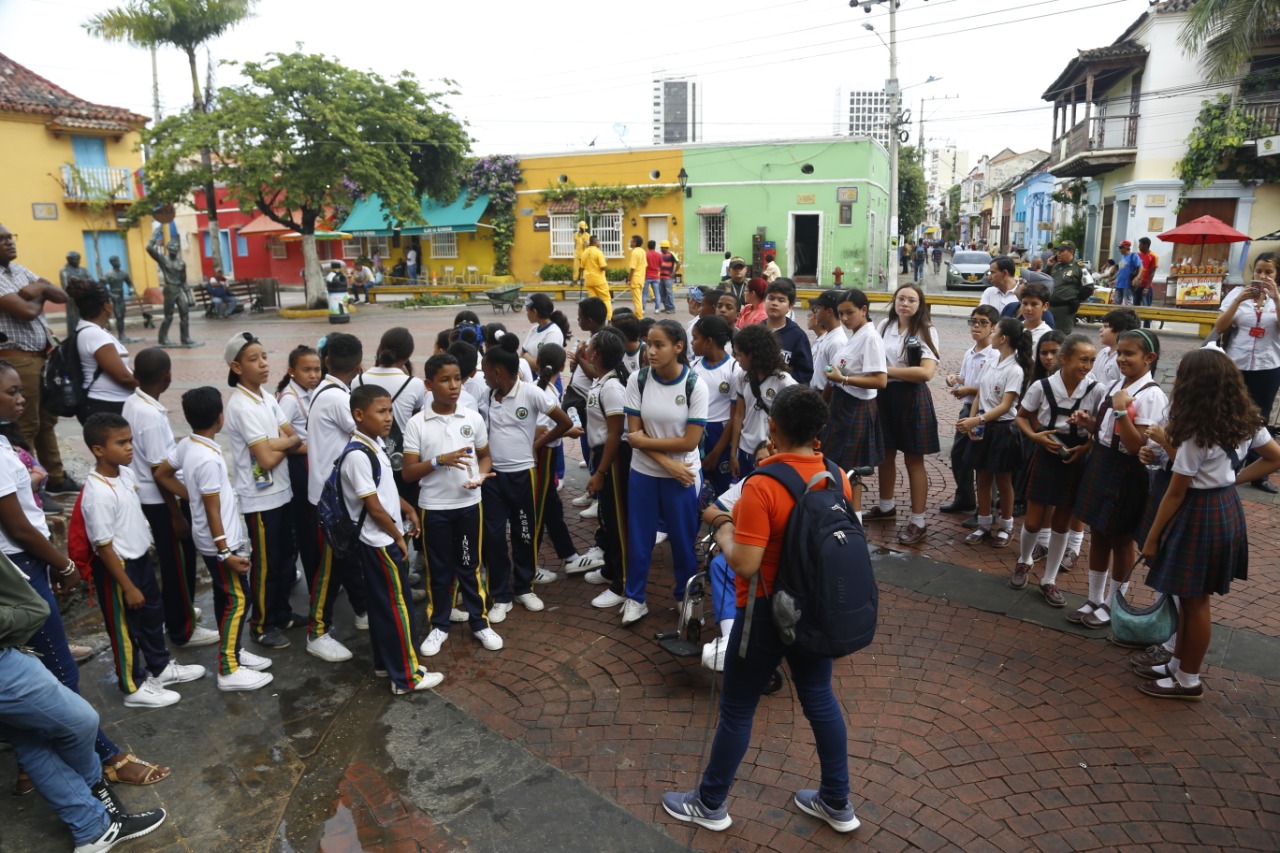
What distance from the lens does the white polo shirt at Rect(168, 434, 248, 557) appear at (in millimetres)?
4141

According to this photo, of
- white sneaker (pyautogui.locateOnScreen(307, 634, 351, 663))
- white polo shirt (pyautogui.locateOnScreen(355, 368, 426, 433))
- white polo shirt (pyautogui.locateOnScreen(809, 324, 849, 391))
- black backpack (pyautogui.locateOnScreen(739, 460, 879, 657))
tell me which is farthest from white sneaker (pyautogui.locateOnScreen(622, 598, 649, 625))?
white polo shirt (pyautogui.locateOnScreen(809, 324, 849, 391))

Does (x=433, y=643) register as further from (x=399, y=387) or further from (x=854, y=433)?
(x=854, y=433)

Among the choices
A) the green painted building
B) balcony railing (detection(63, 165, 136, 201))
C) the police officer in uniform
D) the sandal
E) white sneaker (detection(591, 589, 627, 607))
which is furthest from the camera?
the green painted building

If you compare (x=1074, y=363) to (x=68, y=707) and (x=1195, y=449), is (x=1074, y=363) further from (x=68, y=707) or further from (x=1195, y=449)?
(x=68, y=707)

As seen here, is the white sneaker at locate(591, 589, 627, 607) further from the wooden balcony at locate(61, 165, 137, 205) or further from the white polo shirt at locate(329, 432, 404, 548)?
the wooden balcony at locate(61, 165, 137, 205)

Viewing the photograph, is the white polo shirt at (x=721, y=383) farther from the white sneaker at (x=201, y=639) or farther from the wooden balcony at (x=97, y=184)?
the wooden balcony at (x=97, y=184)

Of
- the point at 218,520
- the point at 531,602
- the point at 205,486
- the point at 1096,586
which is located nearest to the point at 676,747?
the point at 531,602

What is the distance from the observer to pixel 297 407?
496 cm

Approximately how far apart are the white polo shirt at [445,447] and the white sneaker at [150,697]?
1.54 metres

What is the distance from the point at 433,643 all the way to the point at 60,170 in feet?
87.4

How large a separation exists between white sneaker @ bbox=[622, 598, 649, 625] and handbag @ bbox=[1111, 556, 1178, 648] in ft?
8.21

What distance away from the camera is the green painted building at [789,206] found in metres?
28.3

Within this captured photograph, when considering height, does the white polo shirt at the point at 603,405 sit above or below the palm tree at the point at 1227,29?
below

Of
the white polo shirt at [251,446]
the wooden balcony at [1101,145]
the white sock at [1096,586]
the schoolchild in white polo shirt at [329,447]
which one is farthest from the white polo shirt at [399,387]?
the wooden balcony at [1101,145]
